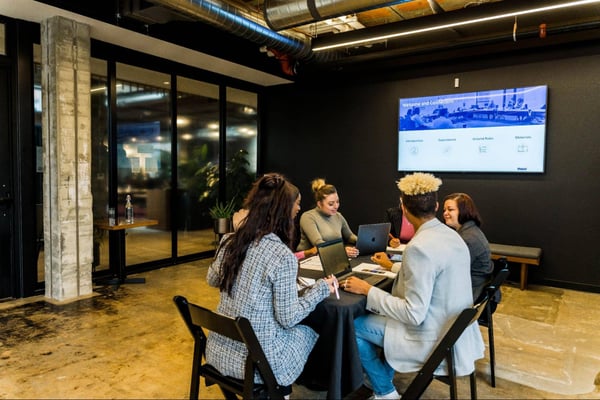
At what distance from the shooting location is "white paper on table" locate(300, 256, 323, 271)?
2770 millimetres

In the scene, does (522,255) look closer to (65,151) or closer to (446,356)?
(446,356)

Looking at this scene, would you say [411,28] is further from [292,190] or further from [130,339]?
[130,339]

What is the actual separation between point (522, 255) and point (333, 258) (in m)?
3.20

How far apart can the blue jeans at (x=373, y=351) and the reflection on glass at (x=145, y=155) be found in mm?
4054

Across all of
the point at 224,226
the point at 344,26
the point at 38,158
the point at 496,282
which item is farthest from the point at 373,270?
the point at 344,26

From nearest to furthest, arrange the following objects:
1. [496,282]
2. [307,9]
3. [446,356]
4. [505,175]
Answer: [446,356] < [496,282] < [307,9] < [505,175]

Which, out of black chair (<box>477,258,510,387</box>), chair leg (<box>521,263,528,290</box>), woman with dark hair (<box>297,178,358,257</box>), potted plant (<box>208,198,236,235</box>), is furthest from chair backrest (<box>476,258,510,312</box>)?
potted plant (<box>208,198,236,235</box>)

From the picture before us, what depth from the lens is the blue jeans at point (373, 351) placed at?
221cm

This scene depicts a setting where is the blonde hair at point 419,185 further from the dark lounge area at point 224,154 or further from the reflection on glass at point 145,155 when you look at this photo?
the reflection on glass at point 145,155

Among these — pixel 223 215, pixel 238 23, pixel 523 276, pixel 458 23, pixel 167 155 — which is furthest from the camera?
pixel 223 215

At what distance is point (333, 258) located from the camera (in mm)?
2523

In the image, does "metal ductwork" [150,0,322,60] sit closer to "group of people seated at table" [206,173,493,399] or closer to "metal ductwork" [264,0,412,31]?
"metal ductwork" [264,0,412,31]

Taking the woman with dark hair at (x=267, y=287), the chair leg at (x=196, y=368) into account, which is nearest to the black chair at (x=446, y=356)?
the woman with dark hair at (x=267, y=287)

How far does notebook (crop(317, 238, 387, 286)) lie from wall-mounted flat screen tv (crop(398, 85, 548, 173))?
3.39 m
